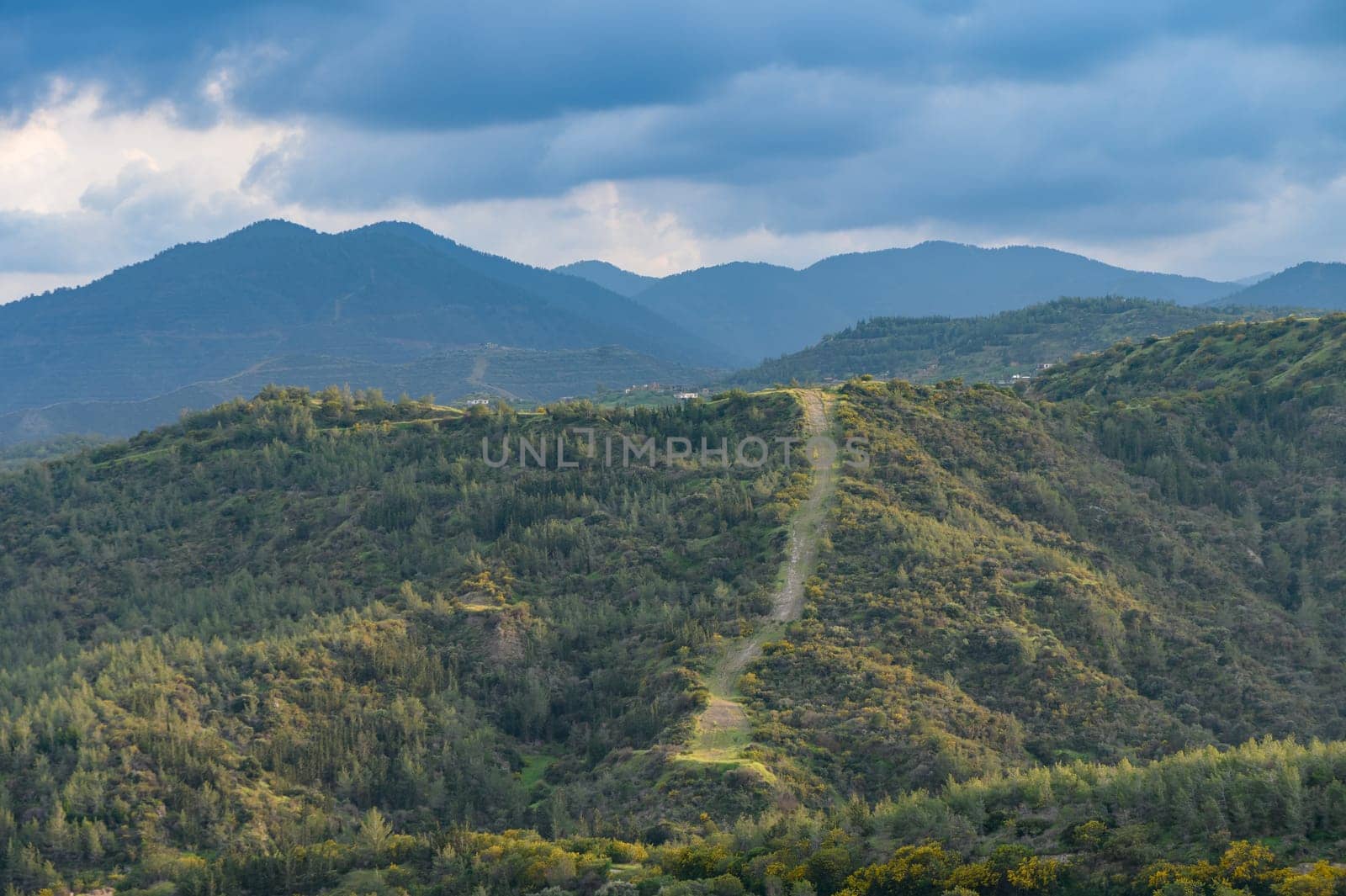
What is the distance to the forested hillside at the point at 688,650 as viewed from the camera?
1571 inches

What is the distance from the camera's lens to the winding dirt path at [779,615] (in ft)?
185

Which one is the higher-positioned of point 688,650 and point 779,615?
point 779,615

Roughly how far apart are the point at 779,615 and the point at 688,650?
620 cm

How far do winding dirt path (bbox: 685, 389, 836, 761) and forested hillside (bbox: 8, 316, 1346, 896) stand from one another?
0.64 metres

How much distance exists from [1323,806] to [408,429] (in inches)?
3194

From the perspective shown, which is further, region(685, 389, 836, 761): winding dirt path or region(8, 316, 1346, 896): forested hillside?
region(685, 389, 836, 761): winding dirt path

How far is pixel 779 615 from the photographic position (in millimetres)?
68438

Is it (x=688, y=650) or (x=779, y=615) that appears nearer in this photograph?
(x=688, y=650)

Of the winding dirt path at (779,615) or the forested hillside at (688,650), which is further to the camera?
the winding dirt path at (779,615)

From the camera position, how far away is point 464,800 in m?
59.0

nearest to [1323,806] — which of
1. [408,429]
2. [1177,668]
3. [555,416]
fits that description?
[1177,668]

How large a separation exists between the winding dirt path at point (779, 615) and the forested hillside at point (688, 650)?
2.11ft

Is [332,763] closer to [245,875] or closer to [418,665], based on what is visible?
[418,665]

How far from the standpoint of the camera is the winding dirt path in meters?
56.2
